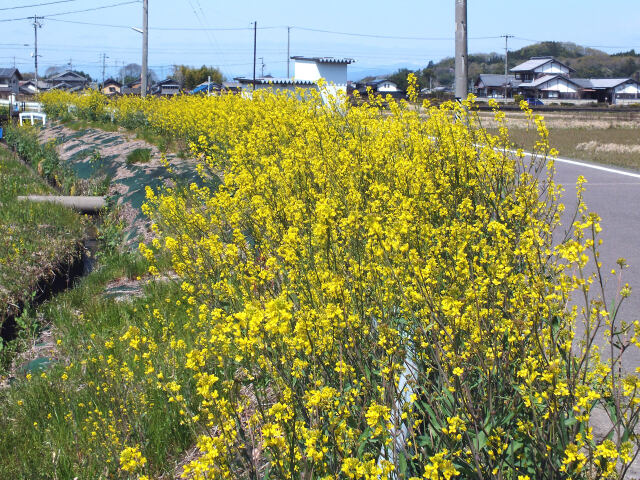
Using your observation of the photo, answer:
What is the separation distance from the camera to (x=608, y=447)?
1938 millimetres

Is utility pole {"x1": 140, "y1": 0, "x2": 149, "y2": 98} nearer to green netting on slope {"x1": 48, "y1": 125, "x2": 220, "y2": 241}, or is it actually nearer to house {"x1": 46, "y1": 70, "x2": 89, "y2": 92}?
green netting on slope {"x1": 48, "y1": 125, "x2": 220, "y2": 241}

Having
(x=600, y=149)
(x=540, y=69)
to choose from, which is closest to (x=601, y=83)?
(x=540, y=69)

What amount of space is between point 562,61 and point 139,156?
475ft

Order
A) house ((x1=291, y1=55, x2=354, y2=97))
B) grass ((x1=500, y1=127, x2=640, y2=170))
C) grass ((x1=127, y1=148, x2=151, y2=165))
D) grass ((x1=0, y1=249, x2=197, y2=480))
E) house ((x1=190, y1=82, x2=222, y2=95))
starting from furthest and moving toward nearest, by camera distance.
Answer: house ((x1=291, y1=55, x2=354, y2=97)) < house ((x1=190, y1=82, x2=222, y2=95)) < grass ((x1=500, y1=127, x2=640, y2=170)) < grass ((x1=127, y1=148, x2=151, y2=165)) < grass ((x1=0, y1=249, x2=197, y2=480))

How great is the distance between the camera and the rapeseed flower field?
2.36 meters

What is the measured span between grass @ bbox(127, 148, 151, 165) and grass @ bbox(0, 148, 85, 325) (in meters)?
1.97

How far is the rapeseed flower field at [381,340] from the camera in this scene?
7.73 feet

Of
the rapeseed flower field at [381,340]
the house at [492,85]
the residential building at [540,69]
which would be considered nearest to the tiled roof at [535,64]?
the residential building at [540,69]

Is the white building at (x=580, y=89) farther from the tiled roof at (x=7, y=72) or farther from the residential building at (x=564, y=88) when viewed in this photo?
the tiled roof at (x=7, y=72)

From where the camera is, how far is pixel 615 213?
8695 mm

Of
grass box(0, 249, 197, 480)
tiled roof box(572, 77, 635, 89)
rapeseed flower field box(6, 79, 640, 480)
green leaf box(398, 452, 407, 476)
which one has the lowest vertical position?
grass box(0, 249, 197, 480)

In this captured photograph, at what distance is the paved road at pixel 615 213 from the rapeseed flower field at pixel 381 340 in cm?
41

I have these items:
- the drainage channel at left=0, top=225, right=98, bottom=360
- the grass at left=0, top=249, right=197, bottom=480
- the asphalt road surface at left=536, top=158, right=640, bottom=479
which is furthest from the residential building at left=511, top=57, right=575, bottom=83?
the grass at left=0, top=249, right=197, bottom=480

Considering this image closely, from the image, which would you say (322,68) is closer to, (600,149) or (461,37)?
(600,149)
